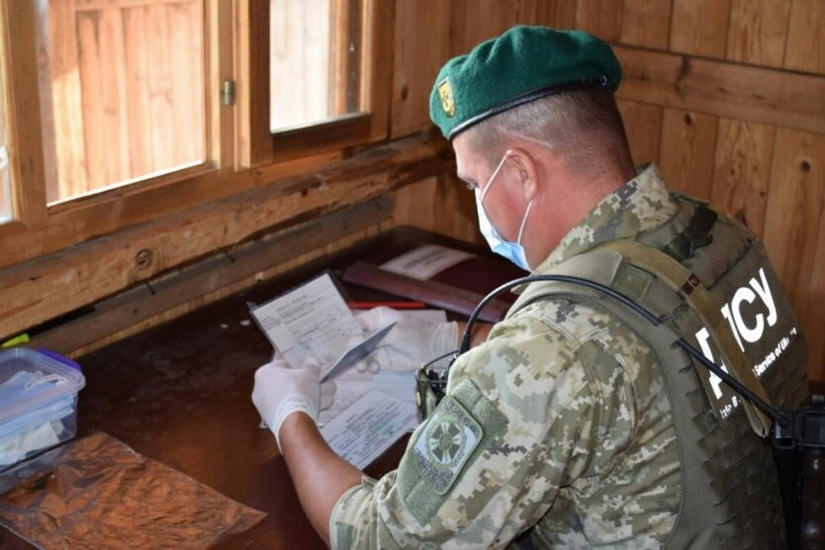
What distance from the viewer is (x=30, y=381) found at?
5.26 feet

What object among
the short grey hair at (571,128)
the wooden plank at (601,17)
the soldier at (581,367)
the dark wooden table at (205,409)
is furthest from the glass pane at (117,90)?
the wooden plank at (601,17)

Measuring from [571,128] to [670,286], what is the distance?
23 cm

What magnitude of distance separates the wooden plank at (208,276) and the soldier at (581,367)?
605 millimetres

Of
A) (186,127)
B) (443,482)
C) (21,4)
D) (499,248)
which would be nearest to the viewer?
(443,482)

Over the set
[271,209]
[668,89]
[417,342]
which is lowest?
[417,342]

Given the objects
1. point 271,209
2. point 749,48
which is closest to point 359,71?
point 271,209

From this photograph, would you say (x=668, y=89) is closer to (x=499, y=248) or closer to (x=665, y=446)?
(x=499, y=248)

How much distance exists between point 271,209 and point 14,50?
0.63m

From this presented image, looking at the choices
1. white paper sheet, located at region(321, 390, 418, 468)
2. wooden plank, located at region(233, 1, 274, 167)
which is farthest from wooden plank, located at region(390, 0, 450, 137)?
white paper sheet, located at region(321, 390, 418, 468)

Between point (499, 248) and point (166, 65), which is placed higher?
point (166, 65)

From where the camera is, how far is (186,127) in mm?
1994

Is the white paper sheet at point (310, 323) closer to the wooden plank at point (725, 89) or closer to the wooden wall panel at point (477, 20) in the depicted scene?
the wooden wall panel at point (477, 20)

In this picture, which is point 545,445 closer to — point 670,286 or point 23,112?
point 670,286

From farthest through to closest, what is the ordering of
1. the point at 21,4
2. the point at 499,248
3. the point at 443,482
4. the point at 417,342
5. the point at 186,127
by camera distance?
the point at 186,127
the point at 417,342
the point at 21,4
the point at 499,248
the point at 443,482
